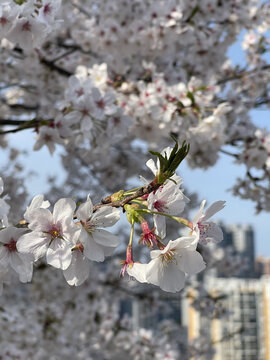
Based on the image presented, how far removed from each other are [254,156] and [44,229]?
10.2ft

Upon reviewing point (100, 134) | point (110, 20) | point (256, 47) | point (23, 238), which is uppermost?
point (256, 47)

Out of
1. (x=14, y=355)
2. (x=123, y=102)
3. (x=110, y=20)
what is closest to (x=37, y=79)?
(x=110, y=20)

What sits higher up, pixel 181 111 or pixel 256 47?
pixel 256 47

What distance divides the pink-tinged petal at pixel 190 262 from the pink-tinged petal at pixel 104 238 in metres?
0.20

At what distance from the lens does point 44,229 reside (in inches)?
52.8

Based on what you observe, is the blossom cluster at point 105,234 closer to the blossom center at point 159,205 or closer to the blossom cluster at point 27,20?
the blossom center at point 159,205

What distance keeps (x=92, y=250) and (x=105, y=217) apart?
4.5 inches

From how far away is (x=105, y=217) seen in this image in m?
1.31

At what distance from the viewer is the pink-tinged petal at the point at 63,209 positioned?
4.26 ft

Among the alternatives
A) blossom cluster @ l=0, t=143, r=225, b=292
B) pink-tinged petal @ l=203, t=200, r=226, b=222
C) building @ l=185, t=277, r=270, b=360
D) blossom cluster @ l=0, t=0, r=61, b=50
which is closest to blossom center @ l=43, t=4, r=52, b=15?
blossom cluster @ l=0, t=0, r=61, b=50

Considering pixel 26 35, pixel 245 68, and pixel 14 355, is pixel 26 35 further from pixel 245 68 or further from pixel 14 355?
pixel 245 68

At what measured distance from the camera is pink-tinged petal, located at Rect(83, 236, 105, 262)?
132 centimetres

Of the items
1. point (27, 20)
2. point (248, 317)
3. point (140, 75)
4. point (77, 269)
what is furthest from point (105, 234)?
point (248, 317)

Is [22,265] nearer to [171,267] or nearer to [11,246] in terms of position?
[11,246]
